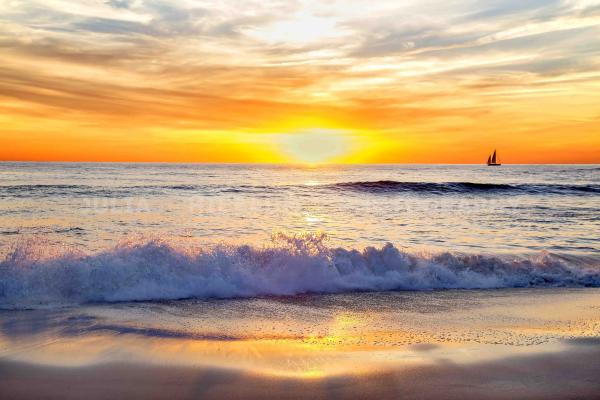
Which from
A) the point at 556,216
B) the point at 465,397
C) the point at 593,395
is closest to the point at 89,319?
the point at 465,397

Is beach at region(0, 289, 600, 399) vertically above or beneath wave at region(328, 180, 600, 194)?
beneath

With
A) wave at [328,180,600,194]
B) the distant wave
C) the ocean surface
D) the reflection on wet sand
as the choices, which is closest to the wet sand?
the reflection on wet sand

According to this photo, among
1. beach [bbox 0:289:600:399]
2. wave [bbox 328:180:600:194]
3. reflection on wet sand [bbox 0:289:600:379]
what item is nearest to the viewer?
beach [bbox 0:289:600:399]

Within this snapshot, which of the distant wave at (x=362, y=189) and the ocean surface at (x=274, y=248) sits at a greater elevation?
the distant wave at (x=362, y=189)

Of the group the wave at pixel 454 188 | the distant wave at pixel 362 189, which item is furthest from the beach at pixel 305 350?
the wave at pixel 454 188

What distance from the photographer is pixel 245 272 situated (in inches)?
360

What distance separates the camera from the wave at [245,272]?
8.24 meters

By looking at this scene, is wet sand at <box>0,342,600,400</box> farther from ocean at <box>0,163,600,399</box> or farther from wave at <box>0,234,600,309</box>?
wave at <box>0,234,600,309</box>

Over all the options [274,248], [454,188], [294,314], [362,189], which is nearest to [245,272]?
[274,248]

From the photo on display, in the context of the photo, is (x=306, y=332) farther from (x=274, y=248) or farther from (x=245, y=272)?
(x=274, y=248)

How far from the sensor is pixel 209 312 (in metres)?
7.35

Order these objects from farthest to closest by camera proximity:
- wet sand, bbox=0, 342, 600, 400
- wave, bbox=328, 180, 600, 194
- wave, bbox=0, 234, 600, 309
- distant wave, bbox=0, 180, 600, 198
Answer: wave, bbox=328, 180, 600, 194, distant wave, bbox=0, 180, 600, 198, wave, bbox=0, 234, 600, 309, wet sand, bbox=0, 342, 600, 400

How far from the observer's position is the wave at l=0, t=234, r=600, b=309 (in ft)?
27.0

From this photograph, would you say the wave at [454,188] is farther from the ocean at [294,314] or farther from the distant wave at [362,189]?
the ocean at [294,314]
